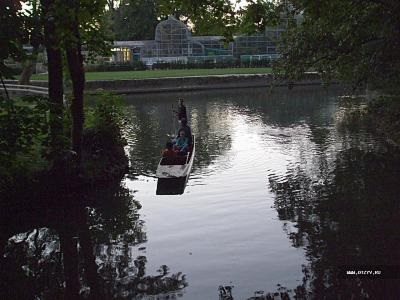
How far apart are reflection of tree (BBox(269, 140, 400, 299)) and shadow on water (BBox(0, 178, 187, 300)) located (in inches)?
111

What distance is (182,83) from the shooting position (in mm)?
53000

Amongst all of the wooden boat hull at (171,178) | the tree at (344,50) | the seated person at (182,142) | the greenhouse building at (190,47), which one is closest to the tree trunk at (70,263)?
the wooden boat hull at (171,178)

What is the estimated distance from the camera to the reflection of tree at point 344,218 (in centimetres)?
880

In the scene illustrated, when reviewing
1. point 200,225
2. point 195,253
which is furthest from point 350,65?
point 195,253

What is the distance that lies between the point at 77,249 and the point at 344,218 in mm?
6348

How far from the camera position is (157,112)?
3703 centimetres

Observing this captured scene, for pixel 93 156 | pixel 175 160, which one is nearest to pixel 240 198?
pixel 175 160

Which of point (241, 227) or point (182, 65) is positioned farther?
point (182, 65)

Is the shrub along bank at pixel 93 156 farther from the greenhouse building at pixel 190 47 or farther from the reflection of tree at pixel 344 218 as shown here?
the greenhouse building at pixel 190 47

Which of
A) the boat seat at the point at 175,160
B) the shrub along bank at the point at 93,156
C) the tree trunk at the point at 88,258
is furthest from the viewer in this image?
the boat seat at the point at 175,160

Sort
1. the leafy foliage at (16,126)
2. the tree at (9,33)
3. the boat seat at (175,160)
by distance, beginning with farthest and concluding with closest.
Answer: the boat seat at (175,160)
the leafy foliage at (16,126)
the tree at (9,33)

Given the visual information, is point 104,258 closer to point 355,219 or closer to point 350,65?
point 355,219

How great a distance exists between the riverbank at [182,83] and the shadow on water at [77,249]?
35.8 m

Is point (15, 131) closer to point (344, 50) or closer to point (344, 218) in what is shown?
point (344, 218)
